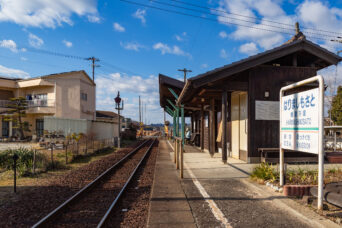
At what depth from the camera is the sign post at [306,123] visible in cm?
408

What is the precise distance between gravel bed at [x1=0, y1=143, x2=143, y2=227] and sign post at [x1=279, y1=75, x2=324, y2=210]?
515 cm

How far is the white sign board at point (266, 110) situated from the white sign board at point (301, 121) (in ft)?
11.7

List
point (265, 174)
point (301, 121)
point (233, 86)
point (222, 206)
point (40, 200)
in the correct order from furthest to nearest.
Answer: point (233, 86)
point (265, 174)
point (40, 200)
point (301, 121)
point (222, 206)

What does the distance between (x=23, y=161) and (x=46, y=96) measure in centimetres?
2296

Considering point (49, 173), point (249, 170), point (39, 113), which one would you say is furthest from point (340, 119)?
point (39, 113)

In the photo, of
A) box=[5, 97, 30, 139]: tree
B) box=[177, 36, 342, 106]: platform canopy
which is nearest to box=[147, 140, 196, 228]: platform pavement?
box=[177, 36, 342, 106]: platform canopy

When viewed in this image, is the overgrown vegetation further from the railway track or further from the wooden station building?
the railway track

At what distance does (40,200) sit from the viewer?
563 cm

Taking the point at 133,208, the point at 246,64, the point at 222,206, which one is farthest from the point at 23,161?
the point at 246,64

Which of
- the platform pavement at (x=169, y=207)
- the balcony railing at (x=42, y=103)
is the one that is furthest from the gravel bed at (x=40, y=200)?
the balcony railing at (x=42, y=103)

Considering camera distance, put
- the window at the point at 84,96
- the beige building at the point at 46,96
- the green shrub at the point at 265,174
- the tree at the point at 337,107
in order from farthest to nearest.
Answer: the tree at the point at 337,107
the window at the point at 84,96
the beige building at the point at 46,96
the green shrub at the point at 265,174

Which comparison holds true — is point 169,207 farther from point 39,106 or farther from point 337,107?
point 337,107

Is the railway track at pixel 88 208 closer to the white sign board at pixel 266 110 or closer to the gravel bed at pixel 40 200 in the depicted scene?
the gravel bed at pixel 40 200

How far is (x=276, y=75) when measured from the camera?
360 inches
